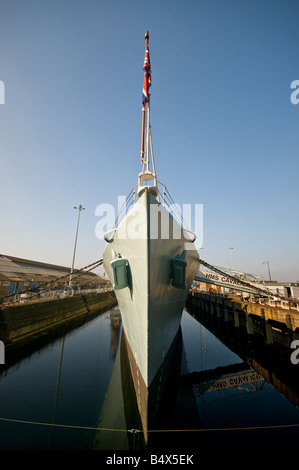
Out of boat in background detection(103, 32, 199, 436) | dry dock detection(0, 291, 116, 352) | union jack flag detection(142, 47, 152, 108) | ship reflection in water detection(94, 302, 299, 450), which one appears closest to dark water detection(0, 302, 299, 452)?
ship reflection in water detection(94, 302, 299, 450)

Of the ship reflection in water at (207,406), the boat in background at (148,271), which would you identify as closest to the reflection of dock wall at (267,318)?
the ship reflection in water at (207,406)

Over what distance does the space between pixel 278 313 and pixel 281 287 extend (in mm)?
7318

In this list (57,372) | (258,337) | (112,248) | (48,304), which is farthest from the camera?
(48,304)

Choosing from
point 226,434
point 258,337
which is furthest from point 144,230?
point 258,337

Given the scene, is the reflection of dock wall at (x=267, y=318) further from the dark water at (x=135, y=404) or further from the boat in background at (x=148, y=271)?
the boat in background at (x=148, y=271)

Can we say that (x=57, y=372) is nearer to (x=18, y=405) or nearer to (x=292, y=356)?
(x=18, y=405)

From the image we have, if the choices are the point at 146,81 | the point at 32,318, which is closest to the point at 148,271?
the point at 146,81

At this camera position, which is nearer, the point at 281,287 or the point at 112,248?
the point at 112,248

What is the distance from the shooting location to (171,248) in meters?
4.89

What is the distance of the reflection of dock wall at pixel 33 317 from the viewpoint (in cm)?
985

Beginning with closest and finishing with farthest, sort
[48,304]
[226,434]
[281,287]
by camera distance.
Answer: [226,434] → [48,304] → [281,287]

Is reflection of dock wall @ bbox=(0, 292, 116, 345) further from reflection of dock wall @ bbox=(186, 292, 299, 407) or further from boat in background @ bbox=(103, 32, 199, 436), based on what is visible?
reflection of dock wall @ bbox=(186, 292, 299, 407)

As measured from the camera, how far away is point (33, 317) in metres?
12.2

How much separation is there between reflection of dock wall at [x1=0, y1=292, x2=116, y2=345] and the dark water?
2.22 m
